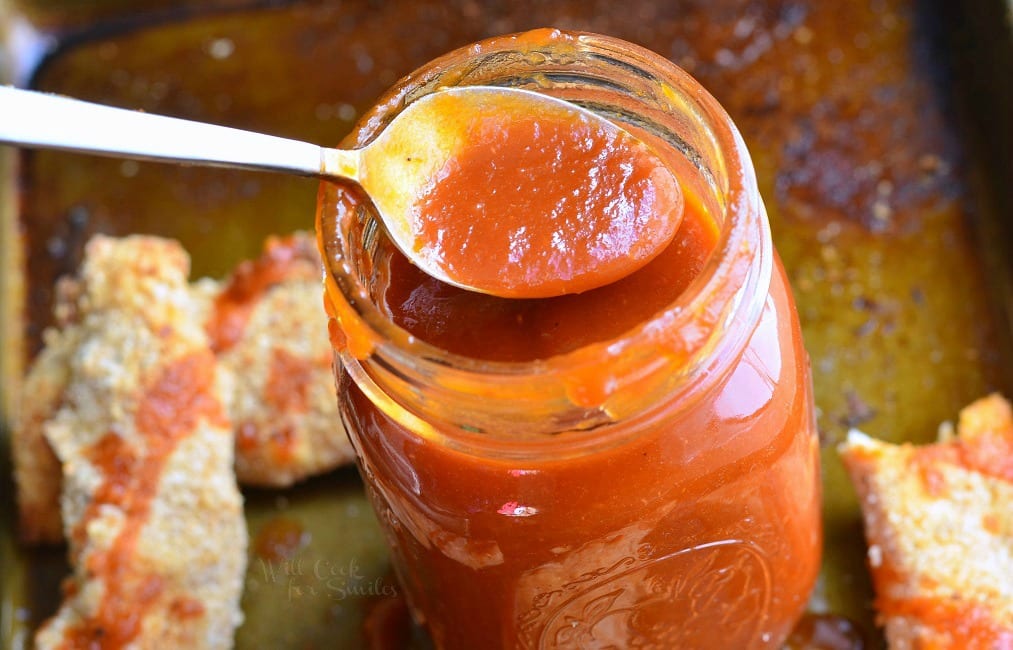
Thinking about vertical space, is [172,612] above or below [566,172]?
below

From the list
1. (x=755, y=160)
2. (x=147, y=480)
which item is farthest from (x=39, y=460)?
(x=755, y=160)

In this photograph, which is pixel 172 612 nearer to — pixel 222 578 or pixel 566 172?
pixel 222 578

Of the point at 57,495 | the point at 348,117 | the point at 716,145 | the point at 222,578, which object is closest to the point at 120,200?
the point at 348,117

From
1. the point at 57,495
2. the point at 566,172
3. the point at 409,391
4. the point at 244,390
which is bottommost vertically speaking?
the point at 57,495

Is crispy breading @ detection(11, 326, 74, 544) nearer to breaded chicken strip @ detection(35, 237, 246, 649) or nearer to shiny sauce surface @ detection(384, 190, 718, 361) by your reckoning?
breaded chicken strip @ detection(35, 237, 246, 649)

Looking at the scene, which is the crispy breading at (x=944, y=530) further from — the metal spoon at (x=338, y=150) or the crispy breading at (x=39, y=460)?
the crispy breading at (x=39, y=460)

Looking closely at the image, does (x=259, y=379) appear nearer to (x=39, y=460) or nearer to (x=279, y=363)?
(x=279, y=363)
